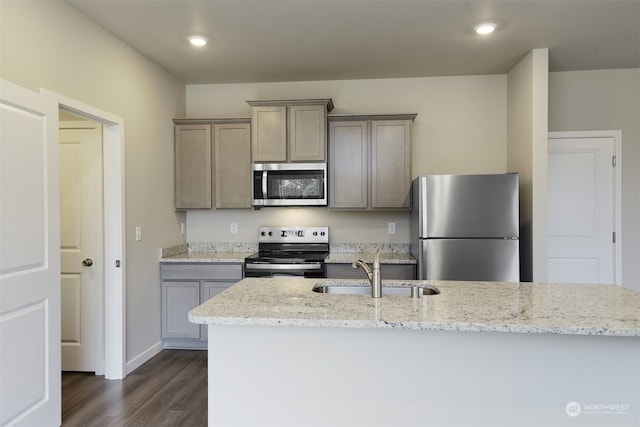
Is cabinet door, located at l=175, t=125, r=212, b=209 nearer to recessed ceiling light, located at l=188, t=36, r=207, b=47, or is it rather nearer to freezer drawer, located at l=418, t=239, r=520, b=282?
recessed ceiling light, located at l=188, t=36, r=207, b=47

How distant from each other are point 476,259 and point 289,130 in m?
2.03

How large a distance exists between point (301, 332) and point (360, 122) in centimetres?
259

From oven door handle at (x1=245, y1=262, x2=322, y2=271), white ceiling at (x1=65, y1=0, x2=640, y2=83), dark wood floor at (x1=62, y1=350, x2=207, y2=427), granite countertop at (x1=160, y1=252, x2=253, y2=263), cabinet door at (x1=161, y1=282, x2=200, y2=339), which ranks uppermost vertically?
white ceiling at (x1=65, y1=0, x2=640, y2=83)

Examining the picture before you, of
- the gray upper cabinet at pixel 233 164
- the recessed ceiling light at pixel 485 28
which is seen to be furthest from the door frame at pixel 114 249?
the recessed ceiling light at pixel 485 28

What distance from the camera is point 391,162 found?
3809 millimetres

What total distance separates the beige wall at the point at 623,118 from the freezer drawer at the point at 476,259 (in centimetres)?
150

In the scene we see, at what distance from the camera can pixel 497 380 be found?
1.59 m

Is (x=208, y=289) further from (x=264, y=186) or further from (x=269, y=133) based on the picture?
(x=269, y=133)

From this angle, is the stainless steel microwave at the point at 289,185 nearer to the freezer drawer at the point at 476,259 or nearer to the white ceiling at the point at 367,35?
the white ceiling at the point at 367,35

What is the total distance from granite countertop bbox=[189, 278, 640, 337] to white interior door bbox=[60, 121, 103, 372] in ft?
5.91

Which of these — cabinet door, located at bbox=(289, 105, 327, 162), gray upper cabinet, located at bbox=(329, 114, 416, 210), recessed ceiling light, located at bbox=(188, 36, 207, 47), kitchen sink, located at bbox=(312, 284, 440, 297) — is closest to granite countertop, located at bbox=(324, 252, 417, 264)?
gray upper cabinet, located at bbox=(329, 114, 416, 210)

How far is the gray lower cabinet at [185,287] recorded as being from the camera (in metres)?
3.71

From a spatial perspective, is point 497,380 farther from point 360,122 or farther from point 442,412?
point 360,122

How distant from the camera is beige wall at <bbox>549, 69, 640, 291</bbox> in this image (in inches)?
152
